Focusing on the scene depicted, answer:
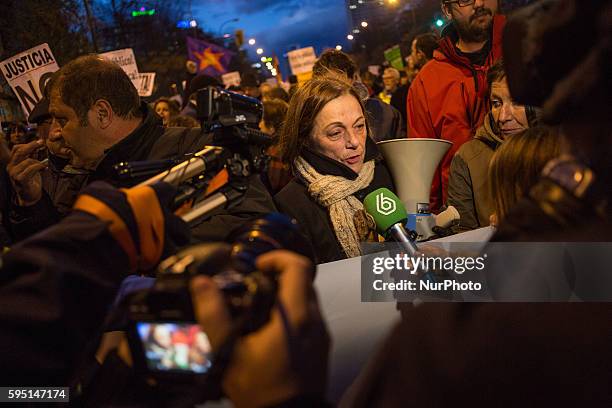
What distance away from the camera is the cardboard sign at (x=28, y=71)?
598 cm

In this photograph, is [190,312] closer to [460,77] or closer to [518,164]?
[518,164]

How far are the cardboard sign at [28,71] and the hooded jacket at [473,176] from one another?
402 cm

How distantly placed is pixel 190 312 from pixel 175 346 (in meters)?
0.12

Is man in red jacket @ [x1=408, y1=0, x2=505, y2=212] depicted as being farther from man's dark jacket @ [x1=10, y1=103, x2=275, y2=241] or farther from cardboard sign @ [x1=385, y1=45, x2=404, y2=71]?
cardboard sign @ [x1=385, y1=45, x2=404, y2=71]

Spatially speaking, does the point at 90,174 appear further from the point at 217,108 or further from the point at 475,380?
the point at 475,380

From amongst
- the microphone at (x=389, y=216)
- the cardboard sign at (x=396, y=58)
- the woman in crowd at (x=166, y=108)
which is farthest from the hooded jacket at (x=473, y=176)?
the cardboard sign at (x=396, y=58)

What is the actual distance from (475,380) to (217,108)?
120 centimetres

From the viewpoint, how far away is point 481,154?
3.67 m

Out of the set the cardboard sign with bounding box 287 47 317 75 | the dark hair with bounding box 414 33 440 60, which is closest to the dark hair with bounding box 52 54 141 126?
the dark hair with bounding box 414 33 440 60

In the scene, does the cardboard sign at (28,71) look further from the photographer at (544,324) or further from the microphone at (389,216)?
the photographer at (544,324)

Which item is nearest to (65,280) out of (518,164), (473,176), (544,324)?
(544,324)

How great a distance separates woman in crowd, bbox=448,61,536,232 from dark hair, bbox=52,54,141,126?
1860 mm

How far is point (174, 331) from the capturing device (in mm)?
1277

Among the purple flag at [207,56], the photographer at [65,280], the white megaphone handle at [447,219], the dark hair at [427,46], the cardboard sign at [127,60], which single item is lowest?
the white megaphone handle at [447,219]
